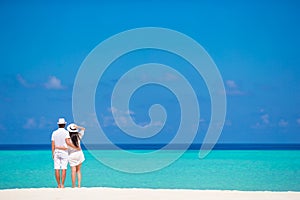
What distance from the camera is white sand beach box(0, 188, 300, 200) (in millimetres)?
7625

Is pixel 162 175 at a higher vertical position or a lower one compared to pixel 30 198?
higher

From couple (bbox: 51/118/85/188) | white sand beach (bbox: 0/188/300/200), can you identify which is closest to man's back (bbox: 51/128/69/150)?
couple (bbox: 51/118/85/188)

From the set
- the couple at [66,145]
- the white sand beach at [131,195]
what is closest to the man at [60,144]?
the couple at [66,145]

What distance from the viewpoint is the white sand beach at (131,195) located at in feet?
25.0

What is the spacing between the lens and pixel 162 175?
19.3 m

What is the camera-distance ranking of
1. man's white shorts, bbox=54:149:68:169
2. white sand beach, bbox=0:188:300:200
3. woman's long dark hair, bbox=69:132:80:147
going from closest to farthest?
white sand beach, bbox=0:188:300:200, woman's long dark hair, bbox=69:132:80:147, man's white shorts, bbox=54:149:68:169

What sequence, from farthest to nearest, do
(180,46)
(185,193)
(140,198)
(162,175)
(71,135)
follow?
(162,175)
(180,46)
(71,135)
(185,193)
(140,198)

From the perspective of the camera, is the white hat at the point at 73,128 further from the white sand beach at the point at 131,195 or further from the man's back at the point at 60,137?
the white sand beach at the point at 131,195

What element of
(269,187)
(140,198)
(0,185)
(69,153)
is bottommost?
(140,198)

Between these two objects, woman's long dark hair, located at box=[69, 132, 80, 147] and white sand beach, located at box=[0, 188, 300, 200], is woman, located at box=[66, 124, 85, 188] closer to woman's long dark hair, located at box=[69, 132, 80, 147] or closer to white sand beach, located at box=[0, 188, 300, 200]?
woman's long dark hair, located at box=[69, 132, 80, 147]

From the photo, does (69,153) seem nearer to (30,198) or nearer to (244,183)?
(30,198)

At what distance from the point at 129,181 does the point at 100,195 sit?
9102mm

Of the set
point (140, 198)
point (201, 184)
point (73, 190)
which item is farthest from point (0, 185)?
point (140, 198)

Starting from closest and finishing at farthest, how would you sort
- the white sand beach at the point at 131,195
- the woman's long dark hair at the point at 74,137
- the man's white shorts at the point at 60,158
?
the white sand beach at the point at 131,195 < the woman's long dark hair at the point at 74,137 < the man's white shorts at the point at 60,158
